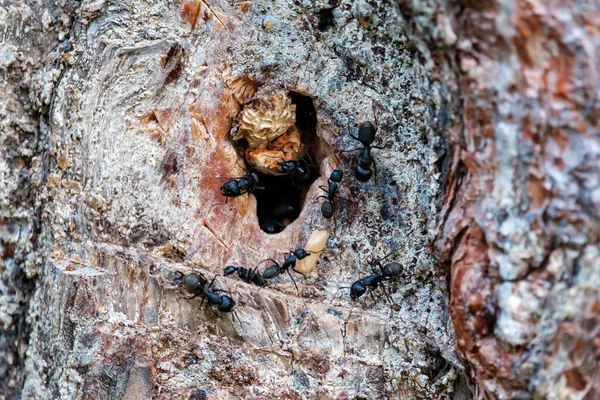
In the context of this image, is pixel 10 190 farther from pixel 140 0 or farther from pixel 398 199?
pixel 398 199

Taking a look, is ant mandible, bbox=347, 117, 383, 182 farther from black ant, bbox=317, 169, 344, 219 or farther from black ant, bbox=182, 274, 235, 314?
black ant, bbox=182, 274, 235, 314

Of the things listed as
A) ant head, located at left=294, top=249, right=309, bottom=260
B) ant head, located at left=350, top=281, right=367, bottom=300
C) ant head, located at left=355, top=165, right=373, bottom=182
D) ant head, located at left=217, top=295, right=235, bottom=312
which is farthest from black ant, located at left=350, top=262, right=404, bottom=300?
ant head, located at left=217, top=295, right=235, bottom=312

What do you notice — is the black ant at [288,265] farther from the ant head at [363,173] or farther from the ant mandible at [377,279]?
the ant head at [363,173]

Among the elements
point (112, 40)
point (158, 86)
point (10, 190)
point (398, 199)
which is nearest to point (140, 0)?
point (112, 40)

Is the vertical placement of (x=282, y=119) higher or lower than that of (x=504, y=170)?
lower

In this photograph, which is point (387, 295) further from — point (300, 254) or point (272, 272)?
point (272, 272)

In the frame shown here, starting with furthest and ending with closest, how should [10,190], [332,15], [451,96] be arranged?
[10,190] < [332,15] < [451,96]
